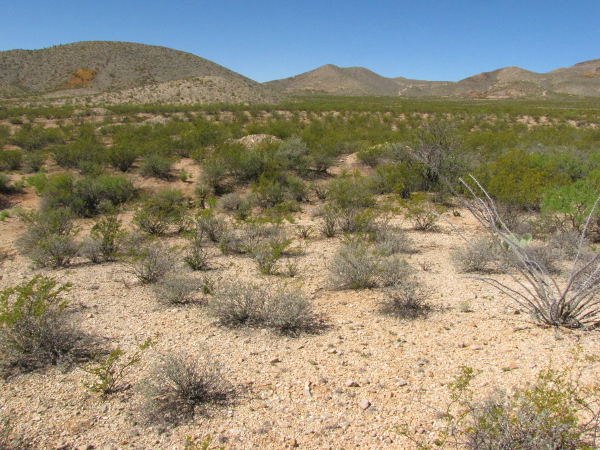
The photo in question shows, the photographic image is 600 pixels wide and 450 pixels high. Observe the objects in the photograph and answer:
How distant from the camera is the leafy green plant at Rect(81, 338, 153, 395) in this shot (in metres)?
3.98

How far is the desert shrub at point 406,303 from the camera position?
571 centimetres

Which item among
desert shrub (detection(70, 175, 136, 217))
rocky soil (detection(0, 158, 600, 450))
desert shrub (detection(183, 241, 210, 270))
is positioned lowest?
rocky soil (detection(0, 158, 600, 450))

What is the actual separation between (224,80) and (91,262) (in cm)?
4874

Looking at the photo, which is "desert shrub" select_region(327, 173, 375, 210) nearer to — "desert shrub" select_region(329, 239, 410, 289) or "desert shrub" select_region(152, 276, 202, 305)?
Result: "desert shrub" select_region(329, 239, 410, 289)

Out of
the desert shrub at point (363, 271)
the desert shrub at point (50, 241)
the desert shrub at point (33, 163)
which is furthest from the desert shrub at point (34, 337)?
the desert shrub at point (33, 163)

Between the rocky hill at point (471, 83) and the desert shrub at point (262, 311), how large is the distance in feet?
337

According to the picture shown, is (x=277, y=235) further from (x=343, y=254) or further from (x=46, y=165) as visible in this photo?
(x=46, y=165)

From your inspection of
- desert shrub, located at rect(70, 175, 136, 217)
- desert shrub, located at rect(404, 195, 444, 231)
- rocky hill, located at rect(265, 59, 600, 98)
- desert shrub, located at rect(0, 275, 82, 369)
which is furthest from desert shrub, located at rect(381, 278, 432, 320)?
rocky hill, located at rect(265, 59, 600, 98)

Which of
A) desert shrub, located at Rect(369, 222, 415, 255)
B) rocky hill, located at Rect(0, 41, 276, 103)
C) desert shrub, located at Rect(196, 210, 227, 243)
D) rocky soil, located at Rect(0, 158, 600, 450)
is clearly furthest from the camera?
rocky hill, located at Rect(0, 41, 276, 103)

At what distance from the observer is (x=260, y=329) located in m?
5.40

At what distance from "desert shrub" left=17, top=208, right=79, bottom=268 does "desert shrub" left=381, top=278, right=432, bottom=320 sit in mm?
6515

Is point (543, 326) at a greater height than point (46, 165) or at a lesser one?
lesser

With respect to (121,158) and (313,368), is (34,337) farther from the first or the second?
(121,158)

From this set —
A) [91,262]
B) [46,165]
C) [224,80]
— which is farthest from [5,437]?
[224,80]
